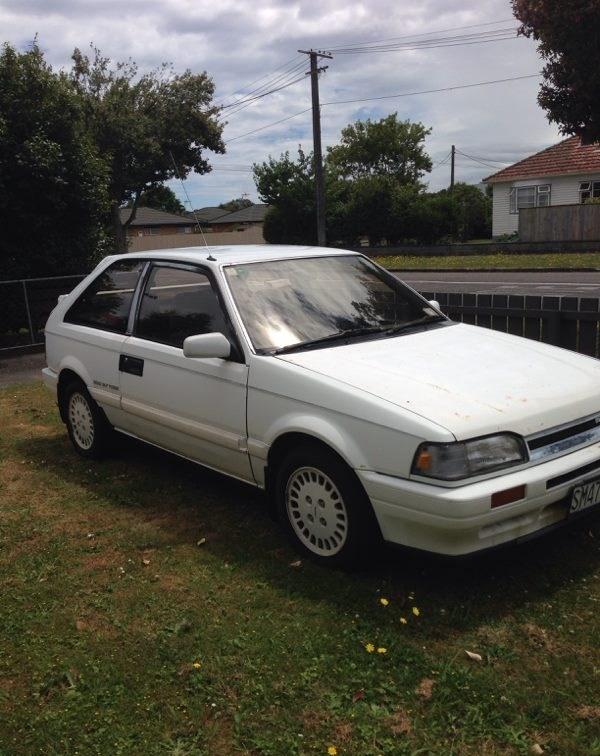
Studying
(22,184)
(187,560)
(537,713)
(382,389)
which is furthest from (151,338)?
(22,184)

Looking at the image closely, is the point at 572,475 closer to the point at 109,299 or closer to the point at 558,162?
the point at 109,299

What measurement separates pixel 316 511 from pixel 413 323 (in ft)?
4.84

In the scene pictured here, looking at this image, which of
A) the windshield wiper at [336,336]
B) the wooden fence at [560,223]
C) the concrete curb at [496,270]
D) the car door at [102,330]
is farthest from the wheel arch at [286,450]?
the wooden fence at [560,223]

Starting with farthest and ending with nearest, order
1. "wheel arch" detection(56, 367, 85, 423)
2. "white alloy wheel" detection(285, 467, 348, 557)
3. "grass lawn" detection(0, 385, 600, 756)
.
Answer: "wheel arch" detection(56, 367, 85, 423), "white alloy wheel" detection(285, 467, 348, 557), "grass lawn" detection(0, 385, 600, 756)

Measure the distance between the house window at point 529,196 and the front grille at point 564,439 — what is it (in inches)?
1346

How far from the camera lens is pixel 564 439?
11.4ft

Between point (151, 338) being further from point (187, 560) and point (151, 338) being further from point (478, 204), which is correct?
point (478, 204)

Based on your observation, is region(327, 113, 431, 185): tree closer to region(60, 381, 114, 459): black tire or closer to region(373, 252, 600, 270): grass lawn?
region(373, 252, 600, 270): grass lawn

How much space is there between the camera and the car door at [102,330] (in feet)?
16.8

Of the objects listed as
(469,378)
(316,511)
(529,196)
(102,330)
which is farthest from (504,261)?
(316,511)

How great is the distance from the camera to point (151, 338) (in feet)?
15.7

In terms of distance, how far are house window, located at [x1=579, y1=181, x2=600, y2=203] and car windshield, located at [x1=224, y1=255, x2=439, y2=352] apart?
3198 centimetres

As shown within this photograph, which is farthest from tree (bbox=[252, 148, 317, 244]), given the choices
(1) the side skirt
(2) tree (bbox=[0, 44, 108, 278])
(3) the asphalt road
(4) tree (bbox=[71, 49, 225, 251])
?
(1) the side skirt

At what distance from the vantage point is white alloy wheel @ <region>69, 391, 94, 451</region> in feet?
18.4
